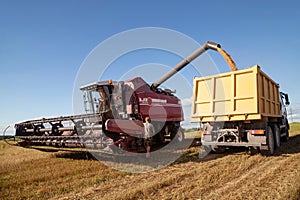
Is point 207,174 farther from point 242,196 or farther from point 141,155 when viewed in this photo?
point 141,155

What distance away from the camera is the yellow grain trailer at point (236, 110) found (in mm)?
7520

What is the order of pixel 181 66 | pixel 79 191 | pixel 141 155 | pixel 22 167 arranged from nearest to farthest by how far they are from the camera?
1. pixel 79 191
2. pixel 22 167
3. pixel 141 155
4. pixel 181 66

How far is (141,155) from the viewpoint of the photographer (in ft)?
28.2

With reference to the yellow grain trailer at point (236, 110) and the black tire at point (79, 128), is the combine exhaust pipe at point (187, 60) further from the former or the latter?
the black tire at point (79, 128)

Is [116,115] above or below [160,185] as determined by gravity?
above

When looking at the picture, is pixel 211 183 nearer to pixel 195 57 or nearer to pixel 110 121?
pixel 110 121

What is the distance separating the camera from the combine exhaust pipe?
474 inches

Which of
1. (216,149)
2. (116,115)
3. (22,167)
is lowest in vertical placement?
(22,167)

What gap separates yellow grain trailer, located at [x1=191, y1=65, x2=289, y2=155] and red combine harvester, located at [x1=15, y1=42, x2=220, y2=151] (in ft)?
7.12

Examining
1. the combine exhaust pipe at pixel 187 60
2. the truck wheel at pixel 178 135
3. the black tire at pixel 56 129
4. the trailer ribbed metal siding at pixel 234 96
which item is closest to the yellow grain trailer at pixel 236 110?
the trailer ribbed metal siding at pixel 234 96

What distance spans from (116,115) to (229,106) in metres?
4.01

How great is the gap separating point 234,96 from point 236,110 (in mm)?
468

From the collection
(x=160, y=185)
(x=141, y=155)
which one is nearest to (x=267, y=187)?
(x=160, y=185)

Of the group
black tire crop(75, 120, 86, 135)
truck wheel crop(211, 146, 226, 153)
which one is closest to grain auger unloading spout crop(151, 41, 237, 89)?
truck wheel crop(211, 146, 226, 153)
